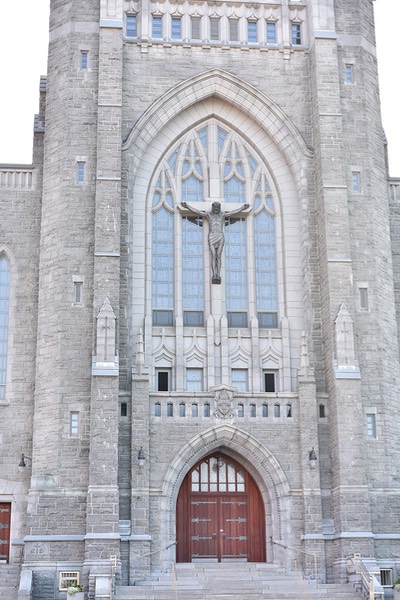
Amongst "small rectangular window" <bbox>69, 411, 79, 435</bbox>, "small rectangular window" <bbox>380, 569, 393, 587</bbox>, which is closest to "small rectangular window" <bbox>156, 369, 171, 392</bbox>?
"small rectangular window" <bbox>69, 411, 79, 435</bbox>

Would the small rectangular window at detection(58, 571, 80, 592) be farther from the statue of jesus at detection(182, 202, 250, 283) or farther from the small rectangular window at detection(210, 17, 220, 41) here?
the small rectangular window at detection(210, 17, 220, 41)

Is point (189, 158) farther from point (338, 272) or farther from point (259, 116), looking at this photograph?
point (338, 272)

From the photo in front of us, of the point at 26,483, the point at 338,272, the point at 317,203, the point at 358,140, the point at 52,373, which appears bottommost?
the point at 26,483

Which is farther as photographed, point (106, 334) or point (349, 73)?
point (349, 73)

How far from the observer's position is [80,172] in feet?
104

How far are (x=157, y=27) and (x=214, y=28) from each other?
5.96 feet

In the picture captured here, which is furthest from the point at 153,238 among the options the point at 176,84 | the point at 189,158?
the point at 176,84

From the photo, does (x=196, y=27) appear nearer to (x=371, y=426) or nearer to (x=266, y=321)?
(x=266, y=321)

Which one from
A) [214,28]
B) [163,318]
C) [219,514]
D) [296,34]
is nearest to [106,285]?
[163,318]

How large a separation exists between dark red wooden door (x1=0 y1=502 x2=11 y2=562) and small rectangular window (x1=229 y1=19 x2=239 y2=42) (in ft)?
52.2

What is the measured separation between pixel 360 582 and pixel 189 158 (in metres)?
13.7

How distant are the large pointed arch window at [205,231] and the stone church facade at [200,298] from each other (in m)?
0.07

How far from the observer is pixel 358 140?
108ft

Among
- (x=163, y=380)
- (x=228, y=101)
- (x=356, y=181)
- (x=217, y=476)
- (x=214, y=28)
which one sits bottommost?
(x=217, y=476)
